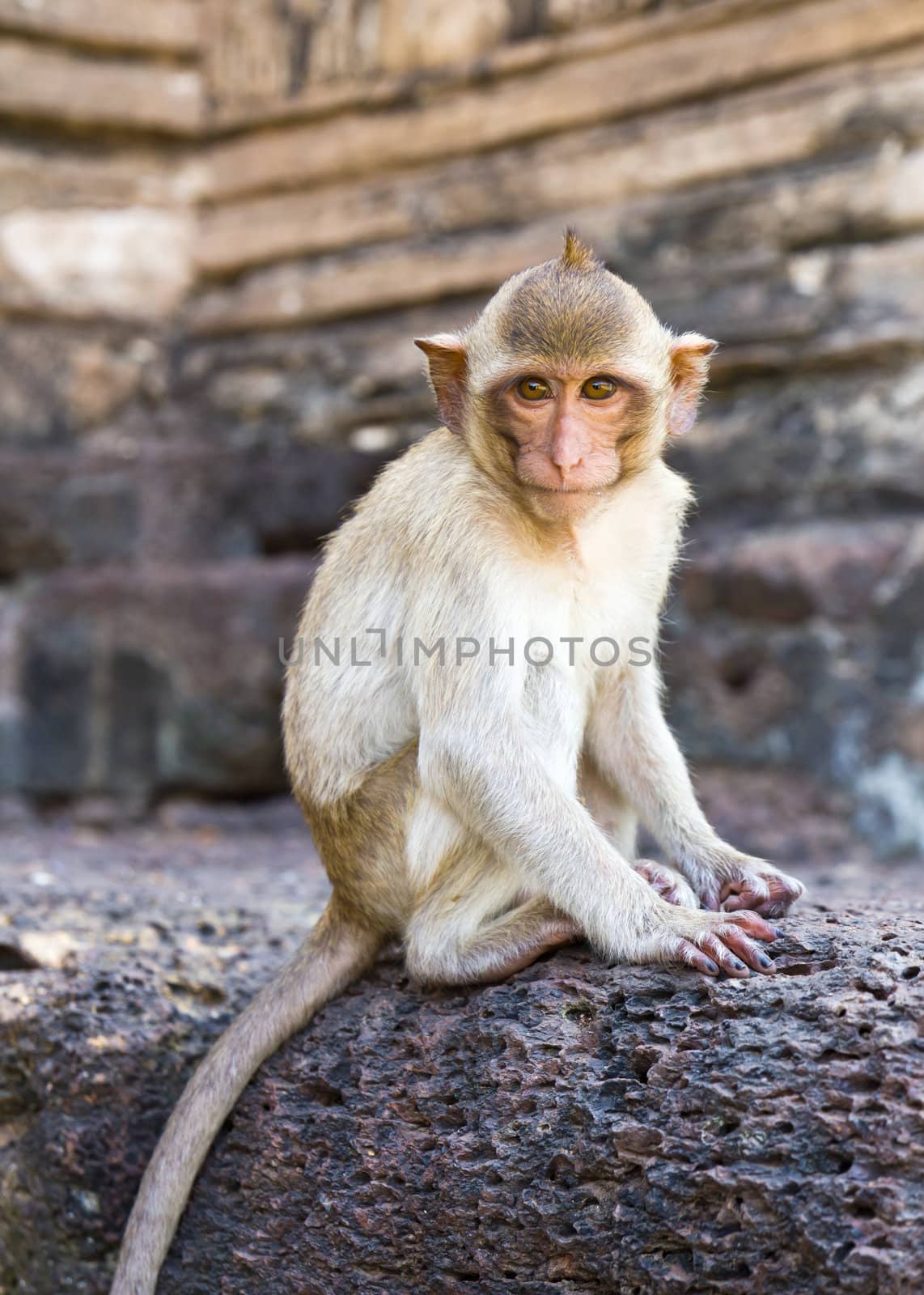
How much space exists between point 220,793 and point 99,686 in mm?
803

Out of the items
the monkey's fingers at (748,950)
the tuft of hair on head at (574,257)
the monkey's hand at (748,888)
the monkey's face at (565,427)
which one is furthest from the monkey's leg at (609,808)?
the tuft of hair on head at (574,257)

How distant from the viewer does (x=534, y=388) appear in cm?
314

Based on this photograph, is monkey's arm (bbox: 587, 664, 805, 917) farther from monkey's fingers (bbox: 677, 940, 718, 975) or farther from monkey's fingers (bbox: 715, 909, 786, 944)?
monkey's fingers (bbox: 677, 940, 718, 975)

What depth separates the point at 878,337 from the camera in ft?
18.5

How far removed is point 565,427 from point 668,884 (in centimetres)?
109

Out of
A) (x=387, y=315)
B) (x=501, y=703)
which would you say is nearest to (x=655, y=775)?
(x=501, y=703)

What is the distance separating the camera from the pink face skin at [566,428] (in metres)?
3.10

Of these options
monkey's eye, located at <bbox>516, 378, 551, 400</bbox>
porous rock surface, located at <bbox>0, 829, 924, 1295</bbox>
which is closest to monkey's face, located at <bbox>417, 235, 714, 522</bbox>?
monkey's eye, located at <bbox>516, 378, 551, 400</bbox>

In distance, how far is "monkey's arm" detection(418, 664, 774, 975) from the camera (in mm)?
2896

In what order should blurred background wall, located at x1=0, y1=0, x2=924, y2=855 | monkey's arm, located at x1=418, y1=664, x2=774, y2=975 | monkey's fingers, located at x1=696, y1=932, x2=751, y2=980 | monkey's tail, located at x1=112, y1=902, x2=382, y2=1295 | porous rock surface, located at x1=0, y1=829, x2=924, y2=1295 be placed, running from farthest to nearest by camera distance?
blurred background wall, located at x1=0, y1=0, x2=924, y2=855, monkey's tail, located at x1=112, y1=902, x2=382, y2=1295, monkey's arm, located at x1=418, y1=664, x2=774, y2=975, monkey's fingers, located at x1=696, y1=932, x2=751, y2=980, porous rock surface, located at x1=0, y1=829, x2=924, y2=1295

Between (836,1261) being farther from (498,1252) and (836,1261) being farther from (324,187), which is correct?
(324,187)

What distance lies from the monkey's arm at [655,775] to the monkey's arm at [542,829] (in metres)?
0.44

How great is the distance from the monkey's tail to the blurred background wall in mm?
2683

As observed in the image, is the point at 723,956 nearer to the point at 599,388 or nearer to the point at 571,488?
the point at 571,488
